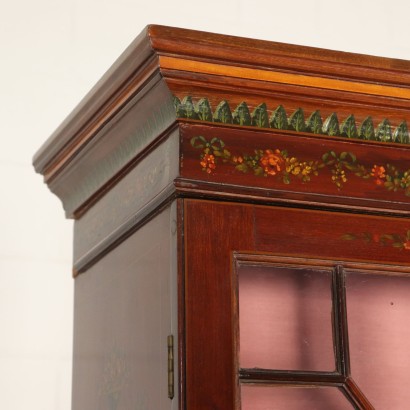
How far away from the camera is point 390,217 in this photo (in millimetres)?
1358

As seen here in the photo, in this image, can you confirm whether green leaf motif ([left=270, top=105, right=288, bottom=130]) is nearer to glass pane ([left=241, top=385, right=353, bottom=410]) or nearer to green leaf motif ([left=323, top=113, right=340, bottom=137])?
green leaf motif ([left=323, top=113, right=340, bottom=137])

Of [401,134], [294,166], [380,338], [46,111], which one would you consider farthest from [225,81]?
[46,111]

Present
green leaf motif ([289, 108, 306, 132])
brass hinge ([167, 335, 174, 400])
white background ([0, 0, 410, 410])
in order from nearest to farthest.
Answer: brass hinge ([167, 335, 174, 400]), green leaf motif ([289, 108, 306, 132]), white background ([0, 0, 410, 410])

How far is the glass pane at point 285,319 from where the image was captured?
1.25 metres

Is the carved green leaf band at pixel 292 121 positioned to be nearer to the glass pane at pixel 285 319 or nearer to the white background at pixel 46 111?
the glass pane at pixel 285 319

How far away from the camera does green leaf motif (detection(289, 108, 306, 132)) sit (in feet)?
4.34

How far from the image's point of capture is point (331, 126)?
52.9 inches

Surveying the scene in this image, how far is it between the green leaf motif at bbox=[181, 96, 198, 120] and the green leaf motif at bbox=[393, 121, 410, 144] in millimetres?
271

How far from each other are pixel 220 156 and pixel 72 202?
0.47 meters

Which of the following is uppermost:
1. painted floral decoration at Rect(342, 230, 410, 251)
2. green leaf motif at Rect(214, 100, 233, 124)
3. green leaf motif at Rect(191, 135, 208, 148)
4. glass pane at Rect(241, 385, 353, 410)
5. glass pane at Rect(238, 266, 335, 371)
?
green leaf motif at Rect(214, 100, 233, 124)

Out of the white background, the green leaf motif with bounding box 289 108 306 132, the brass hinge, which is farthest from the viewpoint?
the white background

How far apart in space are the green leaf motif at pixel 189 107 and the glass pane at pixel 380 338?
27 cm

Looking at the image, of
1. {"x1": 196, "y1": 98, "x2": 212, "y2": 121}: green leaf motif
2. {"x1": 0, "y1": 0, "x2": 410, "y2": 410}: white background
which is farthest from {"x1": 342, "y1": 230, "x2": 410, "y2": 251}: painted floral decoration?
{"x1": 0, "y1": 0, "x2": 410, "y2": 410}: white background

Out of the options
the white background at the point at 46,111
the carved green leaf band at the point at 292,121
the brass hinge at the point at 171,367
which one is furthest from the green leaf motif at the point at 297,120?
the white background at the point at 46,111
